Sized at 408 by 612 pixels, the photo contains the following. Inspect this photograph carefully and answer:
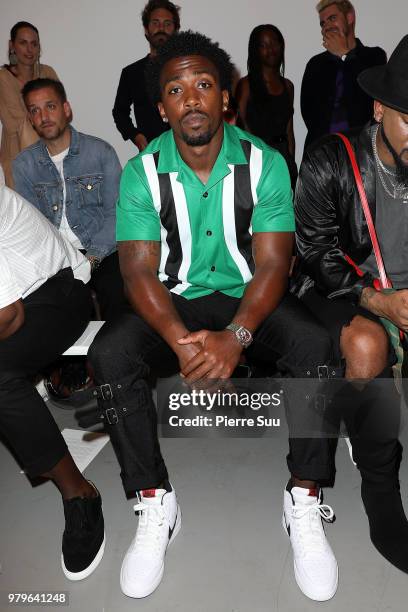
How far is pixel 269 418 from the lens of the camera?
2.65 metres

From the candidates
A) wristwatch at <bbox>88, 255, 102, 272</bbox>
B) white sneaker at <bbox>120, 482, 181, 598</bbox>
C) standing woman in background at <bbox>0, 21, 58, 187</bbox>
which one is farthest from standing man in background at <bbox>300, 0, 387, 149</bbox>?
white sneaker at <bbox>120, 482, 181, 598</bbox>

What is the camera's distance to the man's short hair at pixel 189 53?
81.9 inches

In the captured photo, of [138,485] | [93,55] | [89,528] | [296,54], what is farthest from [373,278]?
[93,55]

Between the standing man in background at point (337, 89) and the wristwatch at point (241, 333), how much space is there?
2.24 metres

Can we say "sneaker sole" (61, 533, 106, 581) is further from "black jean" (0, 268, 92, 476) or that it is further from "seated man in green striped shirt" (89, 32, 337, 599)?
"black jean" (0, 268, 92, 476)

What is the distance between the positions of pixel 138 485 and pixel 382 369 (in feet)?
2.95

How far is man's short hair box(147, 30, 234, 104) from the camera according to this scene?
81.9 inches

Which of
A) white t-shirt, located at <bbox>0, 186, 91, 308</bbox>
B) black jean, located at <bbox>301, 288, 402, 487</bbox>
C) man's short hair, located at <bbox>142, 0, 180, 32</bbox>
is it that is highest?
man's short hair, located at <bbox>142, 0, 180, 32</bbox>

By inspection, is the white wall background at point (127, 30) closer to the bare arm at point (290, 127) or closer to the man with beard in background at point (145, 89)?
the man with beard in background at point (145, 89)

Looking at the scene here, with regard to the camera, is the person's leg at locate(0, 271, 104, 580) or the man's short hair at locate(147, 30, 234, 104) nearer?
the person's leg at locate(0, 271, 104, 580)

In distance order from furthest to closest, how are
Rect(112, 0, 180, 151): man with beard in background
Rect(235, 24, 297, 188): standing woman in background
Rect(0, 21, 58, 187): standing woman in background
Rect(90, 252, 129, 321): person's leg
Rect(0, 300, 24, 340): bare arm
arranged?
Rect(0, 21, 58, 187): standing woman in background, Rect(112, 0, 180, 151): man with beard in background, Rect(235, 24, 297, 188): standing woman in background, Rect(90, 252, 129, 321): person's leg, Rect(0, 300, 24, 340): bare arm

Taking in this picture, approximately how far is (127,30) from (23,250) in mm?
3270

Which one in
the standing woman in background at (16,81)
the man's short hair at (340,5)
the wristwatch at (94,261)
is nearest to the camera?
the wristwatch at (94,261)

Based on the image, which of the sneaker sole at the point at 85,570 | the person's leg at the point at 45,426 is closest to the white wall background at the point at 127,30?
the person's leg at the point at 45,426
